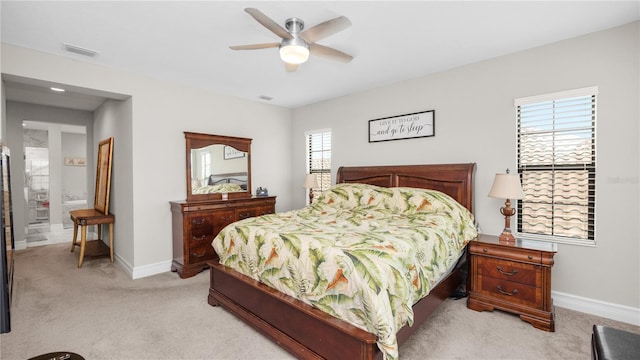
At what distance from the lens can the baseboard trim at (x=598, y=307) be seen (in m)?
2.55

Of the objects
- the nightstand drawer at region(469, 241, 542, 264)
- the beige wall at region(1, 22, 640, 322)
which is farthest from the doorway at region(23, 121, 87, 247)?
the nightstand drawer at region(469, 241, 542, 264)

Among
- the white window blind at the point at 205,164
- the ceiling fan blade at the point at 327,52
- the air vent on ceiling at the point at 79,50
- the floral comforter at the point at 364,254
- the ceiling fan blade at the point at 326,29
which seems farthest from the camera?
the white window blind at the point at 205,164

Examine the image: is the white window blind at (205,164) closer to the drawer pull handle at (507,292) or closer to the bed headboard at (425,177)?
the bed headboard at (425,177)

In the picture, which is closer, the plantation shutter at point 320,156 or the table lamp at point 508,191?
the table lamp at point 508,191

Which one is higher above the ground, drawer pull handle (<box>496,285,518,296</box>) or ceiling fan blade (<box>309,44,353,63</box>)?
ceiling fan blade (<box>309,44,353,63</box>)

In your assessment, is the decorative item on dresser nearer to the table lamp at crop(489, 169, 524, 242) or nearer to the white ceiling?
the white ceiling

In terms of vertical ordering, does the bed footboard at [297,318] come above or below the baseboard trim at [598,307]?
above

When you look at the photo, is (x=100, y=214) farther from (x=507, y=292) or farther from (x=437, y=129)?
(x=507, y=292)

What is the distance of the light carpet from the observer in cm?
217

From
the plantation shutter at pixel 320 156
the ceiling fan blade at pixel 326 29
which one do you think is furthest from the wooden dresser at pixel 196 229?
the ceiling fan blade at pixel 326 29

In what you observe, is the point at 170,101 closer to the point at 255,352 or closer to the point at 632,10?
the point at 255,352

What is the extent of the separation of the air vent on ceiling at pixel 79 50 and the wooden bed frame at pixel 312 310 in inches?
101

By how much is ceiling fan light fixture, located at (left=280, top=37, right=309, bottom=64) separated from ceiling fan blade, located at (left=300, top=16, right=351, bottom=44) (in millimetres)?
60

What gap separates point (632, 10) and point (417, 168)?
2.30m
